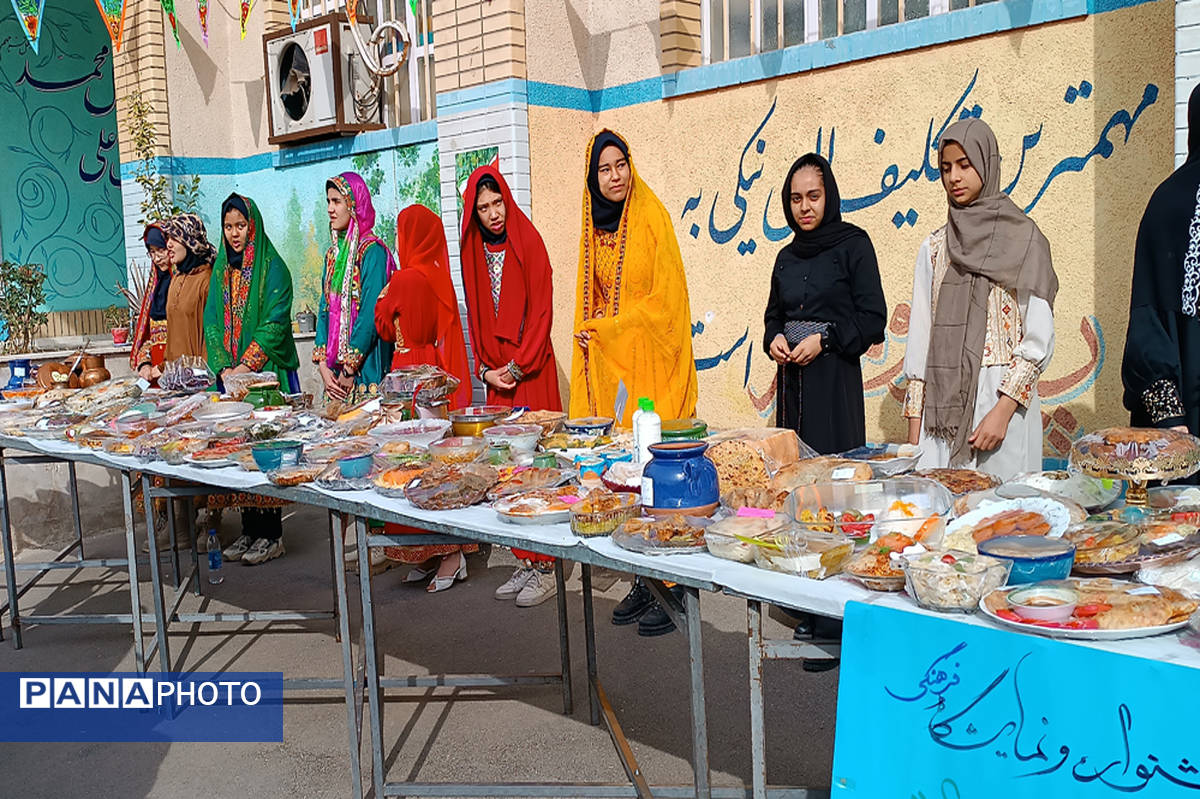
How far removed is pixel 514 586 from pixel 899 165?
284 centimetres

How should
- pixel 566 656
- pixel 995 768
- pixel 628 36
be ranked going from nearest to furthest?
pixel 995 768 < pixel 566 656 < pixel 628 36

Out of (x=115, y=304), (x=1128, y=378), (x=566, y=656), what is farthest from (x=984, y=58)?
(x=115, y=304)

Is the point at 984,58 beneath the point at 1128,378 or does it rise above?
above

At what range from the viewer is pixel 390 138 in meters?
7.46

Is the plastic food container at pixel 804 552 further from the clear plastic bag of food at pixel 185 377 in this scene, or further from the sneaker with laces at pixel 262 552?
the sneaker with laces at pixel 262 552

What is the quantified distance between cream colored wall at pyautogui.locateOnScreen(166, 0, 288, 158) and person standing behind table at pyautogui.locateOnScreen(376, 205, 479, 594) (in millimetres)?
4318

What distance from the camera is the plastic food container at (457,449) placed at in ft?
9.55

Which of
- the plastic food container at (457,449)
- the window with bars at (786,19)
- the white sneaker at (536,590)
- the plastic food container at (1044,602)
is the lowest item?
the white sneaker at (536,590)

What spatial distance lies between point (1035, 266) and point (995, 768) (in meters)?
1.82

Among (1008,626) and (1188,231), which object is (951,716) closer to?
(1008,626)

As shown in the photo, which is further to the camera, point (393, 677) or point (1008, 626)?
point (393, 677)

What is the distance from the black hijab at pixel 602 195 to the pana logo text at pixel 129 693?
215cm

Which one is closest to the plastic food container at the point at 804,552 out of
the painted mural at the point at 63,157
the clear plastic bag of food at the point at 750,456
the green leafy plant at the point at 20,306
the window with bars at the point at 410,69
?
the clear plastic bag of food at the point at 750,456

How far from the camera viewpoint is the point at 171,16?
8227 mm
